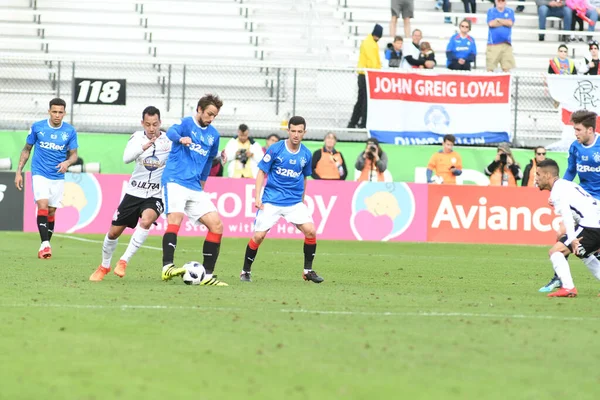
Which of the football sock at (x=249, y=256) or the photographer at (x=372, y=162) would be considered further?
the photographer at (x=372, y=162)

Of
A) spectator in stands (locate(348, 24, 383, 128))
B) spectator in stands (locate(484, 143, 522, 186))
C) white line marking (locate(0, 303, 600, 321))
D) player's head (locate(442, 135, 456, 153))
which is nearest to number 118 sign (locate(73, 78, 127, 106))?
spectator in stands (locate(348, 24, 383, 128))

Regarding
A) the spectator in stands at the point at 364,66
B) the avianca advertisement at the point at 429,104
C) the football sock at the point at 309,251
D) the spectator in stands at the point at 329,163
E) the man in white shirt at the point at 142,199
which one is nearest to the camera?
the man in white shirt at the point at 142,199

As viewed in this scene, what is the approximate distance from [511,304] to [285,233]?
1168cm

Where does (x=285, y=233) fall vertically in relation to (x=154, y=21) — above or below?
below

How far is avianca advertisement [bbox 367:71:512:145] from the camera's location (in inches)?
→ 914

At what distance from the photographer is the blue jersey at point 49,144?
1570 cm

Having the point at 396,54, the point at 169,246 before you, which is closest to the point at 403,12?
the point at 396,54

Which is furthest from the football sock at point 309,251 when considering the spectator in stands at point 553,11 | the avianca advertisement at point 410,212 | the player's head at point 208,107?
the spectator in stands at point 553,11

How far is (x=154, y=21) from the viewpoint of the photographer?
27422 mm

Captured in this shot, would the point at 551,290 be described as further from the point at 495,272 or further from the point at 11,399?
the point at 11,399

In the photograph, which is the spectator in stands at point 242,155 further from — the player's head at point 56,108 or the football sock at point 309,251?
the football sock at point 309,251

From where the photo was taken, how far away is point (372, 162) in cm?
2180

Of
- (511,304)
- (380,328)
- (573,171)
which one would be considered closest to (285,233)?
(573,171)

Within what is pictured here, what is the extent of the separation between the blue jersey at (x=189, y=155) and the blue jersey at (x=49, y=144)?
176 inches
